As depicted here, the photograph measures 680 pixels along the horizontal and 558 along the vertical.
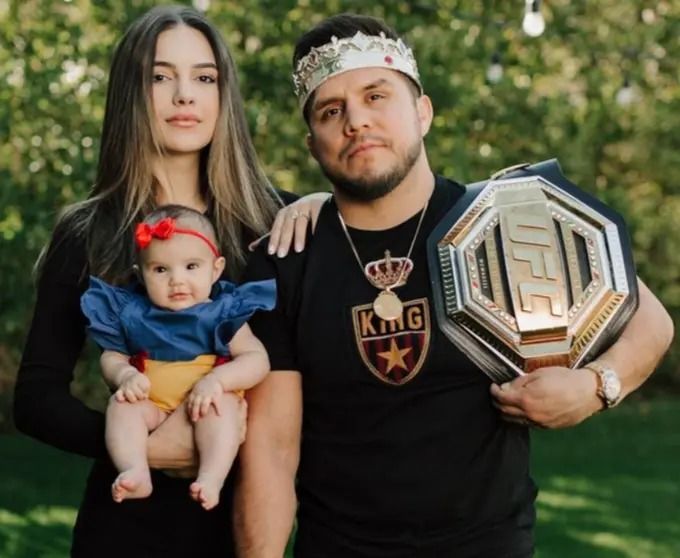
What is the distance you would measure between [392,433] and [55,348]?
87 cm

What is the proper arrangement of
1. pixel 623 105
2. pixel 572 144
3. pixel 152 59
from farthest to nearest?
pixel 572 144 < pixel 623 105 < pixel 152 59

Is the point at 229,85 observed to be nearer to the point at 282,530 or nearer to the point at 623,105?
the point at 282,530

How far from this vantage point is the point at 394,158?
3.09m

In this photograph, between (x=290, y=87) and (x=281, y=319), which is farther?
(x=290, y=87)

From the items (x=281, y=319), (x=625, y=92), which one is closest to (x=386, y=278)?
(x=281, y=319)

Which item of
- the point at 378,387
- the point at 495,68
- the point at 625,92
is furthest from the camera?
the point at 625,92

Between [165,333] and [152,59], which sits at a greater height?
[152,59]

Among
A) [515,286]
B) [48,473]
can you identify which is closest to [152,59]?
[515,286]

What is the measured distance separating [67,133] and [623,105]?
4669 millimetres

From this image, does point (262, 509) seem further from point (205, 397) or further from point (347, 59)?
point (347, 59)

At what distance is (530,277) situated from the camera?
304cm

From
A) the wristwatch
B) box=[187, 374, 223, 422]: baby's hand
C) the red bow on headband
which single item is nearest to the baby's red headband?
the red bow on headband

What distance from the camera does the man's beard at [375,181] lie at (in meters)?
3.07

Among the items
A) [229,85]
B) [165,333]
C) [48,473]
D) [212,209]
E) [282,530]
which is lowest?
[48,473]
